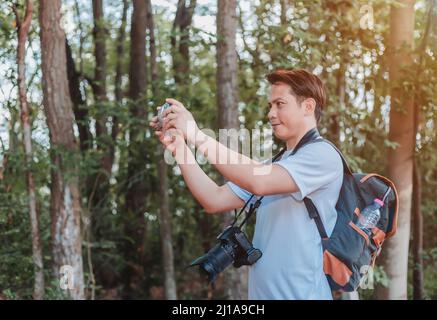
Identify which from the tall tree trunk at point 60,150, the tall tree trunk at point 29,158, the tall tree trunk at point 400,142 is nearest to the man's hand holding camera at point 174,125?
the tall tree trunk at point 60,150

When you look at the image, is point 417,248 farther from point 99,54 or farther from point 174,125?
point 174,125

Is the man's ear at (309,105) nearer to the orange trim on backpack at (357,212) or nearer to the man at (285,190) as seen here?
the man at (285,190)

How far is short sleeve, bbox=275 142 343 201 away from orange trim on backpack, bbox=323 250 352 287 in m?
0.26

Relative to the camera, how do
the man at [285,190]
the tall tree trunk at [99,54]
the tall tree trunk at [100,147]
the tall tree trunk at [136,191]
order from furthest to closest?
the tall tree trunk at [99,54]
the tall tree trunk at [136,191]
the tall tree trunk at [100,147]
the man at [285,190]

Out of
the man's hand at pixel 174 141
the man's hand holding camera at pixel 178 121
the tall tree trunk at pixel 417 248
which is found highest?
the man's hand holding camera at pixel 178 121

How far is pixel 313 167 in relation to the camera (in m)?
2.80

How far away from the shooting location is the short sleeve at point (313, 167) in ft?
9.06

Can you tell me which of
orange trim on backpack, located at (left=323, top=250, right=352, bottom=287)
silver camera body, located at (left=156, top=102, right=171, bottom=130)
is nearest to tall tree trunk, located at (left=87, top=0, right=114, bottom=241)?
silver camera body, located at (left=156, top=102, right=171, bottom=130)

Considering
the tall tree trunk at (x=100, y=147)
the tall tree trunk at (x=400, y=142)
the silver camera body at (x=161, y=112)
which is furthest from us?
the tall tree trunk at (x=100, y=147)

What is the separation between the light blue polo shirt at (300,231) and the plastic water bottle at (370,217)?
0.39 feet

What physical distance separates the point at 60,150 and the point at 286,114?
518 cm
